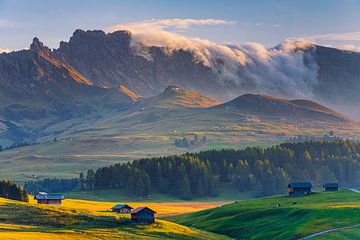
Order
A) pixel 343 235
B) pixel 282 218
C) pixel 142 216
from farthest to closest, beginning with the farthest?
pixel 142 216 → pixel 282 218 → pixel 343 235

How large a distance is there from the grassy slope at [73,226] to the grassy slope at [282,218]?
10.2m

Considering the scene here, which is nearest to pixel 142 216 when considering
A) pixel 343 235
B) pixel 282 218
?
pixel 282 218

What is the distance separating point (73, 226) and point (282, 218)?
145ft

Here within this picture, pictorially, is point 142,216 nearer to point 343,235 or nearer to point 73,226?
point 73,226

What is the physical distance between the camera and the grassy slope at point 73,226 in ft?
468

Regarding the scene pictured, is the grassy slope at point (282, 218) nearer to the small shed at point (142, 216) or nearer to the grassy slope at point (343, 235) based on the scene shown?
the grassy slope at point (343, 235)

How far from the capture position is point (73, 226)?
510ft

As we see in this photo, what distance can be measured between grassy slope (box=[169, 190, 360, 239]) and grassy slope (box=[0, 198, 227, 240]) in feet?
33.4

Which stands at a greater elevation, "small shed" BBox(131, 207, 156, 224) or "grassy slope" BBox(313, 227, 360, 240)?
"small shed" BBox(131, 207, 156, 224)

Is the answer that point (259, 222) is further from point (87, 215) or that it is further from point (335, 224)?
point (87, 215)

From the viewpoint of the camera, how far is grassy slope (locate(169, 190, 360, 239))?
151 meters

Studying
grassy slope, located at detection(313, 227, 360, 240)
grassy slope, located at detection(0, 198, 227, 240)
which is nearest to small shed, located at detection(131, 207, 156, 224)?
grassy slope, located at detection(0, 198, 227, 240)

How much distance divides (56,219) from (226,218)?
42.0 meters

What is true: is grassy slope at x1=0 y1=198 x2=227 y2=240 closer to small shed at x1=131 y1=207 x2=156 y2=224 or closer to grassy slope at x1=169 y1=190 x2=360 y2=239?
small shed at x1=131 y1=207 x2=156 y2=224
